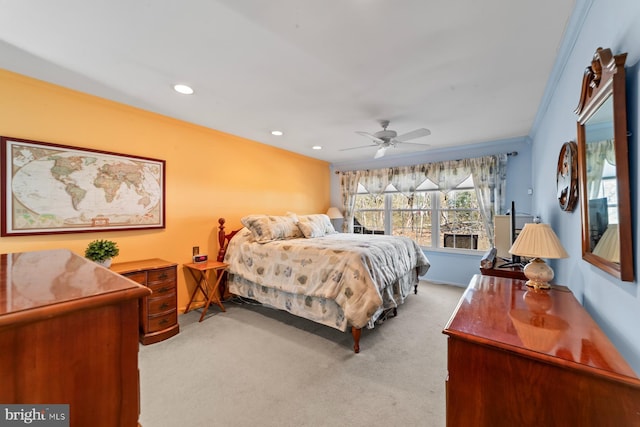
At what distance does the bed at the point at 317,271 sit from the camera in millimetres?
2559

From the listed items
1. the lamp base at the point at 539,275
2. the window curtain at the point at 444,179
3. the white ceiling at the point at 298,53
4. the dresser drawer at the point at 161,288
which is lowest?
the dresser drawer at the point at 161,288

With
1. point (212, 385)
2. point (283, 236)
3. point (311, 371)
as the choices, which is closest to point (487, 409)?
point (311, 371)

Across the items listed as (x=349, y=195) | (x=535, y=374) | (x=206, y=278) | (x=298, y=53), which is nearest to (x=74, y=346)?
(x=535, y=374)

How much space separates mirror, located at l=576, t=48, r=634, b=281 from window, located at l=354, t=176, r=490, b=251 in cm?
330

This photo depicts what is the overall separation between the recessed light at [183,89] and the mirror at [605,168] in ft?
9.21

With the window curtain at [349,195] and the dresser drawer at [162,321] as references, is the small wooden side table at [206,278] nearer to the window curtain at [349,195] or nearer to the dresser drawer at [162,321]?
the dresser drawer at [162,321]

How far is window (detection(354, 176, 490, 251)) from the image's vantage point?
177 inches

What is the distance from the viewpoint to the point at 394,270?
3082mm

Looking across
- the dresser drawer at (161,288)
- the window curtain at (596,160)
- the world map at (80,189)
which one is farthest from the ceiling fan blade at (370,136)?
the dresser drawer at (161,288)

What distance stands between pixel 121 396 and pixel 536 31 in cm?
269

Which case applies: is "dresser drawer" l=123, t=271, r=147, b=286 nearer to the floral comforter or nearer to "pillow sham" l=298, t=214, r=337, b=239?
the floral comforter

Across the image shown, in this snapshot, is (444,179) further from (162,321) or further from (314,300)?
(162,321)

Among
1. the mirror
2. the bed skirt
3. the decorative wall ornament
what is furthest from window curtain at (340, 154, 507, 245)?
the mirror

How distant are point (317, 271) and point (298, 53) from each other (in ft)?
6.60
